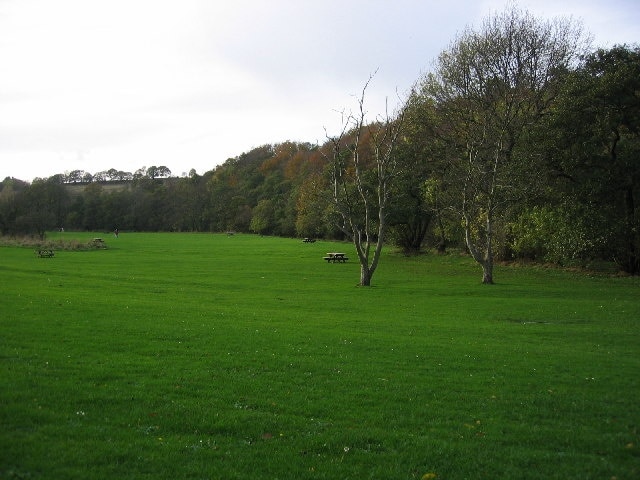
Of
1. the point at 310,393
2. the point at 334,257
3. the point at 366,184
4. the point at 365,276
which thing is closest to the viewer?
the point at 310,393

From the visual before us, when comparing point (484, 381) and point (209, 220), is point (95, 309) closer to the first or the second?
point (484, 381)

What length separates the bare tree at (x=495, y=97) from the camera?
37406 mm

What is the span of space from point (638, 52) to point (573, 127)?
6336 mm

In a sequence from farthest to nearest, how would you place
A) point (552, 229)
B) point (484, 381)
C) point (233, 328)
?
point (552, 229) → point (233, 328) → point (484, 381)

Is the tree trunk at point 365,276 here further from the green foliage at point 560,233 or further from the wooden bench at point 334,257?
the wooden bench at point 334,257

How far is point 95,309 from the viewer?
18.1m

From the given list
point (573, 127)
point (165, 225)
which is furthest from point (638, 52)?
point (165, 225)

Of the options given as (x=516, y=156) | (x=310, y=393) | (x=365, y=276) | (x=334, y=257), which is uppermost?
(x=516, y=156)

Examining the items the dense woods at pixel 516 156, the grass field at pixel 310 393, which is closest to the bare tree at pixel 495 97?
the dense woods at pixel 516 156

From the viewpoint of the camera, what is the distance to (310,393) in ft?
30.7

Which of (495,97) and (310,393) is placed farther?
(495,97)

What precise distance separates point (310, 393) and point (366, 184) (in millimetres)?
51529

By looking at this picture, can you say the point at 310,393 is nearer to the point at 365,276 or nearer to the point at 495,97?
the point at 365,276

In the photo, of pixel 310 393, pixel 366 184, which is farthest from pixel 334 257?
pixel 310 393
